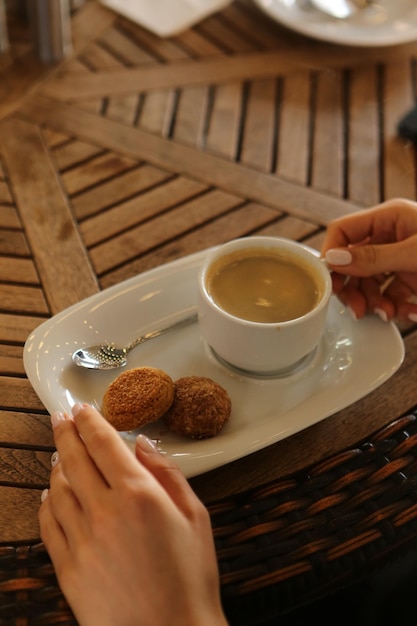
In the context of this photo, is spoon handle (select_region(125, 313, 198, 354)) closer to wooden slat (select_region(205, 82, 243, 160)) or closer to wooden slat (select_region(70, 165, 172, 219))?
wooden slat (select_region(70, 165, 172, 219))

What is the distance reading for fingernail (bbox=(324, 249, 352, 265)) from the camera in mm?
741

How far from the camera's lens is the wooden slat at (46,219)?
0.80 m

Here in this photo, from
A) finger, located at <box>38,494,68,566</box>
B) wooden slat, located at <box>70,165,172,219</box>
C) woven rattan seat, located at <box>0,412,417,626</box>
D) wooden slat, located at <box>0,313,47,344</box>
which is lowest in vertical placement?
woven rattan seat, located at <box>0,412,417,626</box>

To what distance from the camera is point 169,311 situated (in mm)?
750

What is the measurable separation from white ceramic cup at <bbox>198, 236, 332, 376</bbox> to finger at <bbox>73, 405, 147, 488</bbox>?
0.14m

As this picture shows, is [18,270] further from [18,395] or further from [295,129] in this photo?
[295,129]

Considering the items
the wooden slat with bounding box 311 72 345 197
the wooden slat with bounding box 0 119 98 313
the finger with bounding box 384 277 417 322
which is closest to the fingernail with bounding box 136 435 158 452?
the wooden slat with bounding box 0 119 98 313

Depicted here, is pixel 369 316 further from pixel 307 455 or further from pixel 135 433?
pixel 135 433

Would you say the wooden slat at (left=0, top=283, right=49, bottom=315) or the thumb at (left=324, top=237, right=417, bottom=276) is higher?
the thumb at (left=324, top=237, right=417, bottom=276)

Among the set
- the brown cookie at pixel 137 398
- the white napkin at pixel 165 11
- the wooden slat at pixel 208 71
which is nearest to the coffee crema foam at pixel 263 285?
the brown cookie at pixel 137 398

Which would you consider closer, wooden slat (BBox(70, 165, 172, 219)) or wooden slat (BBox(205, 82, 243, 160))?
wooden slat (BBox(70, 165, 172, 219))

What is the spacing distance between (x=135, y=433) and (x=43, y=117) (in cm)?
56

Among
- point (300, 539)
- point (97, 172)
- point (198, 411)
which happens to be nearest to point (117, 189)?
point (97, 172)

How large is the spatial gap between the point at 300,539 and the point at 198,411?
0.13 metres
